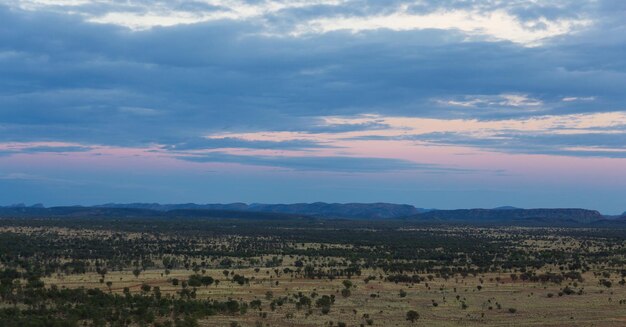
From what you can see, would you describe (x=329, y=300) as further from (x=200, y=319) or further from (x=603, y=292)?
(x=603, y=292)

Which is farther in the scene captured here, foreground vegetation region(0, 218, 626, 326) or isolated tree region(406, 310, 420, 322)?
isolated tree region(406, 310, 420, 322)

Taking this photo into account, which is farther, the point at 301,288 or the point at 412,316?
the point at 301,288

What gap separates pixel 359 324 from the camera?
37000 mm

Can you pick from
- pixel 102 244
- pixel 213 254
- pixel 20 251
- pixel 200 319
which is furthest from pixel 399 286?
pixel 102 244

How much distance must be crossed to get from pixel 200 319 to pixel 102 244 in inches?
2268

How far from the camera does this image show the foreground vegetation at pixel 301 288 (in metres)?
38.1

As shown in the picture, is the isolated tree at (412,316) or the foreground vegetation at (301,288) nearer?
the foreground vegetation at (301,288)

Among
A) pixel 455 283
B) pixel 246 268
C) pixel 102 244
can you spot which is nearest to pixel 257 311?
pixel 455 283

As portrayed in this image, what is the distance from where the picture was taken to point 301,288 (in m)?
51.0

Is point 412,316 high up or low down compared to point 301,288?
down

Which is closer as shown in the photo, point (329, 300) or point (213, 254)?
point (329, 300)

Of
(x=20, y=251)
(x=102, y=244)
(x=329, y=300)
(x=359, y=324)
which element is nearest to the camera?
(x=359, y=324)

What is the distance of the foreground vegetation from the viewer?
125 ft

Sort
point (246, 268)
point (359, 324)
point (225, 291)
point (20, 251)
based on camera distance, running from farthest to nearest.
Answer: point (20, 251), point (246, 268), point (225, 291), point (359, 324)
